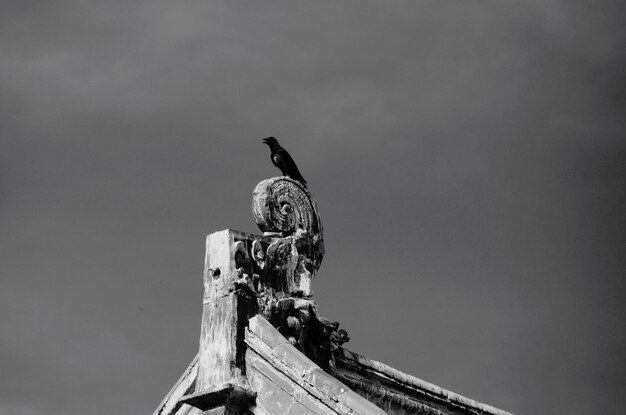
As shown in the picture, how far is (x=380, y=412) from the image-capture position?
32.9 feet

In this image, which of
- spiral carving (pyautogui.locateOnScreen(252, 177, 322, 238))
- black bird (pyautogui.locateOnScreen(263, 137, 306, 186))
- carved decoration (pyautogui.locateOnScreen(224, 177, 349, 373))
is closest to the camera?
carved decoration (pyautogui.locateOnScreen(224, 177, 349, 373))

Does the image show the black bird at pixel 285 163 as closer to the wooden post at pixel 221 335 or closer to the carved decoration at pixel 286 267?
the carved decoration at pixel 286 267

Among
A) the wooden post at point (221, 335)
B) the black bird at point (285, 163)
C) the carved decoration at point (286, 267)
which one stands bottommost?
the wooden post at point (221, 335)

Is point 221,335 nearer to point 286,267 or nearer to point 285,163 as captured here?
point 286,267

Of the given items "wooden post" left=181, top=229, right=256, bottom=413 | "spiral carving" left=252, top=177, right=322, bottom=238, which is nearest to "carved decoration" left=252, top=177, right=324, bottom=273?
"spiral carving" left=252, top=177, right=322, bottom=238

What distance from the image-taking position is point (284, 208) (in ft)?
39.1

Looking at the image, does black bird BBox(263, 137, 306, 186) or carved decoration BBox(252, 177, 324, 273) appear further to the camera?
black bird BBox(263, 137, 306, 186)

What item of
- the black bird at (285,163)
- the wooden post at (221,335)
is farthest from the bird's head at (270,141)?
the wooden post at (221,335)

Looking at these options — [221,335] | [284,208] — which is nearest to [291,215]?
[284,208]

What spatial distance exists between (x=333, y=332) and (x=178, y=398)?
1762 millimetres

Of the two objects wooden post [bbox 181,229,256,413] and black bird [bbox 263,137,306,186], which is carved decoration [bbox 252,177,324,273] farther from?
wooden post [bbox 181,229,256,413]

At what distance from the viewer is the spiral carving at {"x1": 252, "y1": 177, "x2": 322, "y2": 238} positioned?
11.7 meters

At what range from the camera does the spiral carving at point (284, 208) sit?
38.4 ft

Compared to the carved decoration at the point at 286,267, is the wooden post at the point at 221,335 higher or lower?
lower
